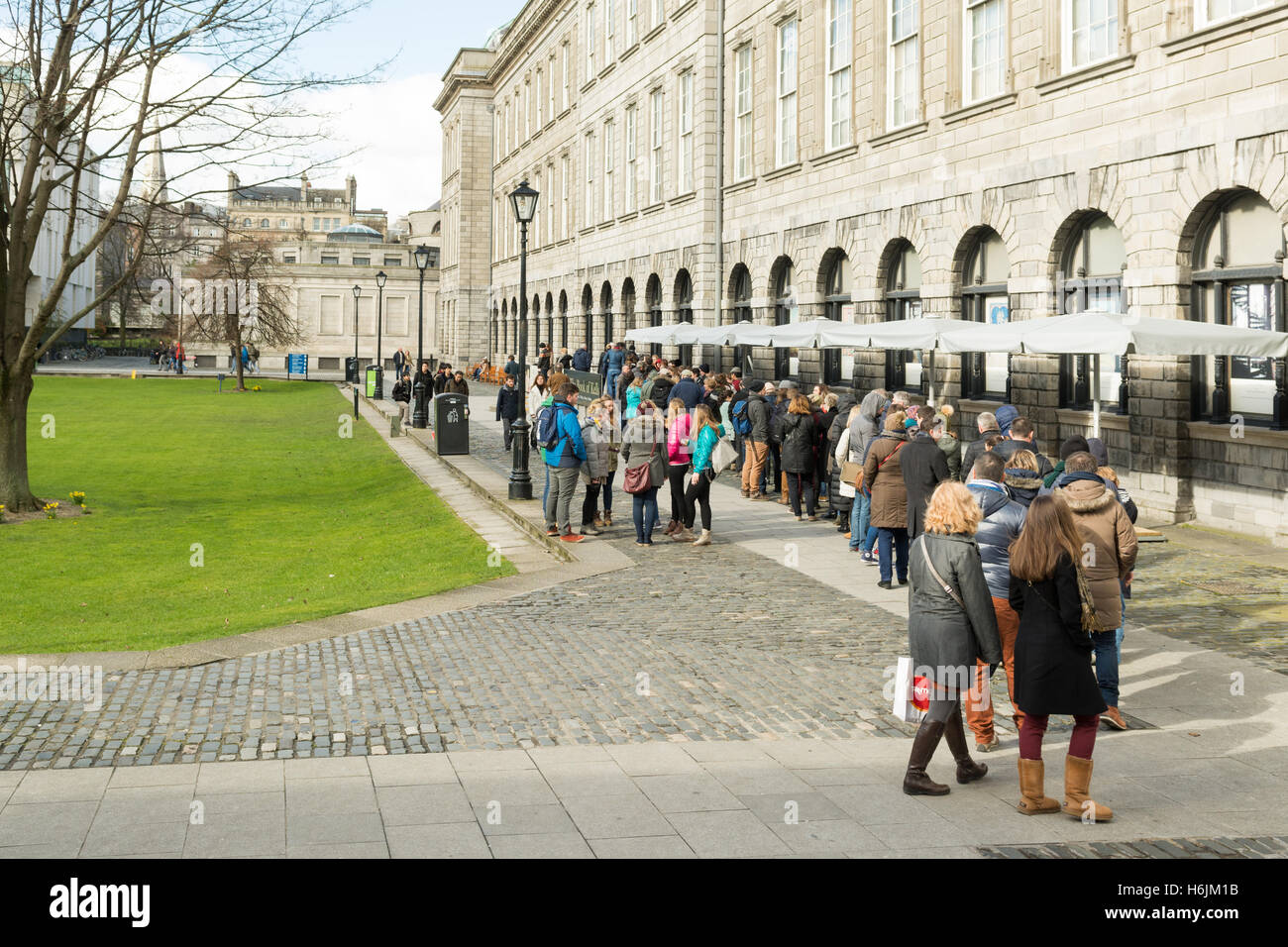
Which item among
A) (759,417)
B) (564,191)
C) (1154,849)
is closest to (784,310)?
(759,417)

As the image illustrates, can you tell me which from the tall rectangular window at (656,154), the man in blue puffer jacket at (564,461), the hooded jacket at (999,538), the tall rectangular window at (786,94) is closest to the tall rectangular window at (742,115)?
the tall rectangular window at (786,94)

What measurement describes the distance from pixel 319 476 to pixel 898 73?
46.6 feet

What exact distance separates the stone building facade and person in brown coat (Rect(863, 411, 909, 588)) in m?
5.64

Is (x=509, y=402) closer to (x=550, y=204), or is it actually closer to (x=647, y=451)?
(x=647, y=451)

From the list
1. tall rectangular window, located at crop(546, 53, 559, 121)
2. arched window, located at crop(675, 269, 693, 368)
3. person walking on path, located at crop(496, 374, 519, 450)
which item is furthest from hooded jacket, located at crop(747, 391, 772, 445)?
tall rectangular window, located at crop(546, 53, 559, 121)

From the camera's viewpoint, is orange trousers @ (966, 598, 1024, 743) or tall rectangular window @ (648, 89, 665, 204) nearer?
orange trousers @ (966, 598, 1024, 743)

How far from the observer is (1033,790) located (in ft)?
21.7

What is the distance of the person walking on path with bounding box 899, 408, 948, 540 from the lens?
1190cm

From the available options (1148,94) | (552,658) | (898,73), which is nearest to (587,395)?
(898,73)

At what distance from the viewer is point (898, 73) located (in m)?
24.5

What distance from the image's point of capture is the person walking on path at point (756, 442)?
65.7ft

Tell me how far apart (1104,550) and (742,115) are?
88.0 feet

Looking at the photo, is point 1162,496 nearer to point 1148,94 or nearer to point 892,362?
point 1148,94

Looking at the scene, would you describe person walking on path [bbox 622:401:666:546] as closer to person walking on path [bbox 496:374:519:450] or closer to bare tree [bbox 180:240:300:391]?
person walking on path [bbox 496:374:519:450]
